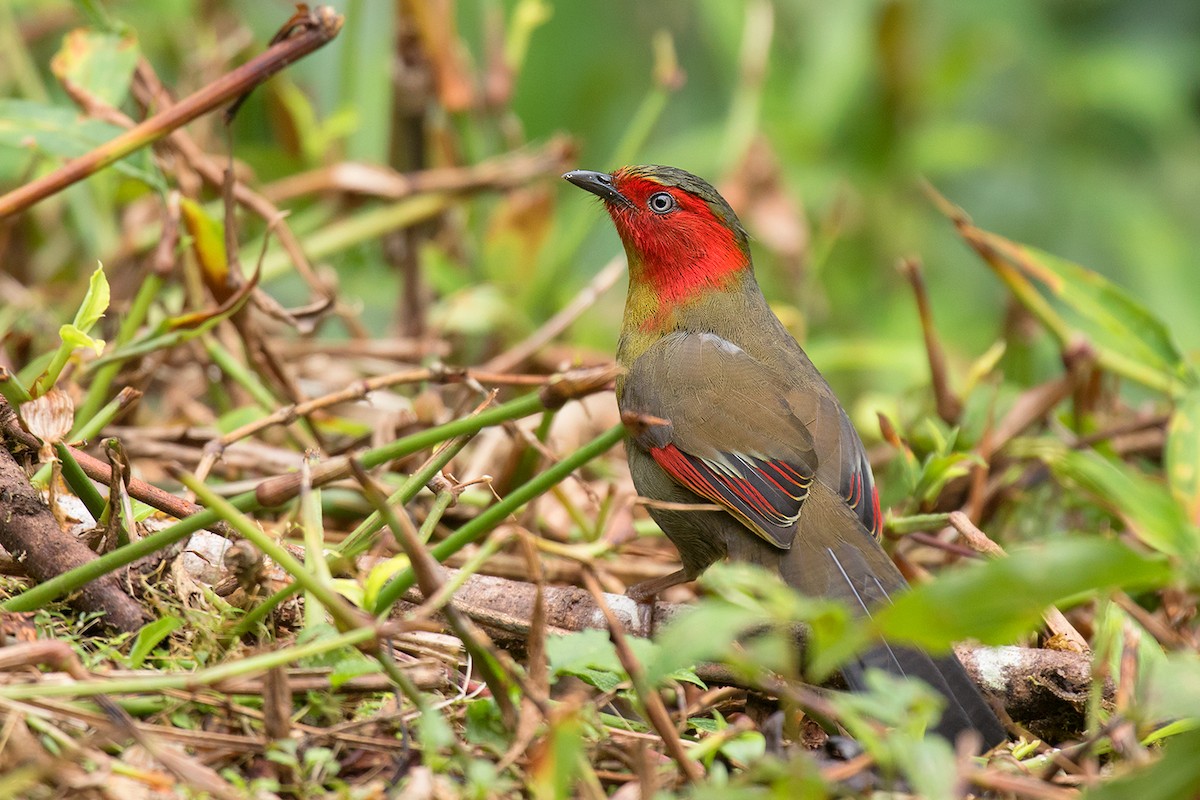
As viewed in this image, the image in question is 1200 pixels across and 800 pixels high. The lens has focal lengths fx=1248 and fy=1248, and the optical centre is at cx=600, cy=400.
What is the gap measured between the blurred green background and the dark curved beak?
452mm

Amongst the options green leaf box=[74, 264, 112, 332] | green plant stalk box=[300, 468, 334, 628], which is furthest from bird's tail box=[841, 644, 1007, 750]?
green leaf box=[74, 264, 112, 332]

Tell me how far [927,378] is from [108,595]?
3.34m

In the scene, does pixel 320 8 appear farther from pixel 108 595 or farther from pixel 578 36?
pixel 578 36

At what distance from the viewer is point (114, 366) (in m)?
3.14

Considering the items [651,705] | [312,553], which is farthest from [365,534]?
[651,705]

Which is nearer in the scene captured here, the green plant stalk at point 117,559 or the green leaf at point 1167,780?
the green leaf at point 1167,780

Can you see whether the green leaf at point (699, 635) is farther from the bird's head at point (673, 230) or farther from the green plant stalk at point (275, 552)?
the bird's head at point (673, 230)

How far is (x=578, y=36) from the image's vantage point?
6.80m

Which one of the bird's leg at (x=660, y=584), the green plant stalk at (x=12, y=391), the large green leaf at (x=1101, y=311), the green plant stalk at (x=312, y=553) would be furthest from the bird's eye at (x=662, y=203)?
the green plant stalk at (x=12, y=391)

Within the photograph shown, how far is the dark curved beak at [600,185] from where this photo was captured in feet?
13.6

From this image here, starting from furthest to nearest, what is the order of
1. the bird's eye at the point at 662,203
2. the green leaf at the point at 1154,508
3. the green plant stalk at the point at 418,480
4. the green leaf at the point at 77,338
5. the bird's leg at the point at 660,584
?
the bird's eye at the point at 662,203, the bird's leg at the point at 660,584, the green leaf at the point at 77,338, the green plant stalk at the point at 418,480, the green leaf at the point at 1154,508

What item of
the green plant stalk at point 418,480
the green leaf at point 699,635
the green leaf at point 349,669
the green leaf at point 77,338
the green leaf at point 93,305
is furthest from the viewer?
the green leaf at point 93,305

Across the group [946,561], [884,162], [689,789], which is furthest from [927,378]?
[689,789]

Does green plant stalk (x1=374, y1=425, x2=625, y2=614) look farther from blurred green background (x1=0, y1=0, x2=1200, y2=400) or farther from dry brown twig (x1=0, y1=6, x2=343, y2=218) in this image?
blurred green background (x1=0, y1=0, x2=1200, y2=400)
